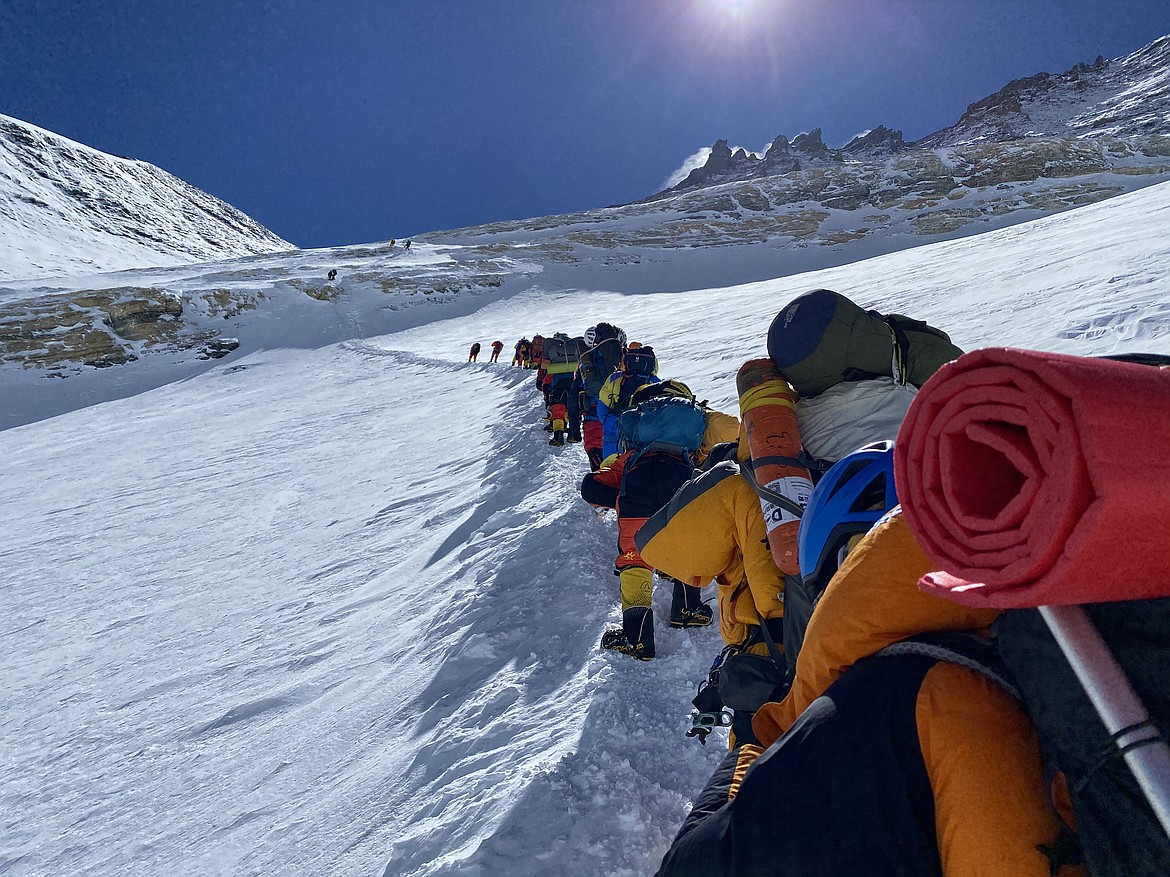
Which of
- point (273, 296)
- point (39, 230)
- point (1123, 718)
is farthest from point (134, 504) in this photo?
point (39, 230)

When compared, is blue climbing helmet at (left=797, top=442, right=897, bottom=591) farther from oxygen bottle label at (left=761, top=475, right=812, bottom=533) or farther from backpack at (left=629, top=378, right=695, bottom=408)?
backpack at (left=629, top=378, right=695, bottom=408)

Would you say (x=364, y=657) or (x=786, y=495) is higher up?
(x=786, y=495)

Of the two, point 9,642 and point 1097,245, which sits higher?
point 1097,245

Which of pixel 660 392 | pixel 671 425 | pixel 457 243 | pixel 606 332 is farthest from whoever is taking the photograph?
pixel 457 243

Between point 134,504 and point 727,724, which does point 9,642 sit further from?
point 727,724

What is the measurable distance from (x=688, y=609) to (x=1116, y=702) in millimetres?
2822

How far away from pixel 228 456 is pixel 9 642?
6.01 meters

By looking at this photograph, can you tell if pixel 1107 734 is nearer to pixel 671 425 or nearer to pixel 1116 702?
pixel 1116 702

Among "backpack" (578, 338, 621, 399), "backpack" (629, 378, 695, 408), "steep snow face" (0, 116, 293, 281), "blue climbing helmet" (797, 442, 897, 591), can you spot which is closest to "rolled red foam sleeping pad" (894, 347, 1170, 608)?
"blue climbing helmet" (797, 442, 897, 591)

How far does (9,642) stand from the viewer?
4.70 metres

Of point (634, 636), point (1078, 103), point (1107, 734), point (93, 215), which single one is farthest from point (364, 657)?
point (1078, 103)

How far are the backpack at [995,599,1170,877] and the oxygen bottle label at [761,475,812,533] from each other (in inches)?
48.6

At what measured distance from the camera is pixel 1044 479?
62 centimetres

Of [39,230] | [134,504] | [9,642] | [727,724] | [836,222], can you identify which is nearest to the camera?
[727,724]
